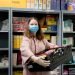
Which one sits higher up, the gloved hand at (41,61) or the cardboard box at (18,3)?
the cardboard box at (18,3)

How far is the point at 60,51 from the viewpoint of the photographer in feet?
8.07

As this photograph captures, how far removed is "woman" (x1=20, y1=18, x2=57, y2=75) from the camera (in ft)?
7.82

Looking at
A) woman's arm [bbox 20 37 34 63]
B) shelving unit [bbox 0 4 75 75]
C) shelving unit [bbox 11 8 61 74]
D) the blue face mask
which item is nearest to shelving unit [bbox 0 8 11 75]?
shelving unit [bbox 0 4 75 75]

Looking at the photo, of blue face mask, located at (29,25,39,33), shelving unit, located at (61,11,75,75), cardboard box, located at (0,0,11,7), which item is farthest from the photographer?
shelving unit, located at (61,11,75,75)

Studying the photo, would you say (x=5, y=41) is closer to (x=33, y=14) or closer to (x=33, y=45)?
(x=33, y=14)

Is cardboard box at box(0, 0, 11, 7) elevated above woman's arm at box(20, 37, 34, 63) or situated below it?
above

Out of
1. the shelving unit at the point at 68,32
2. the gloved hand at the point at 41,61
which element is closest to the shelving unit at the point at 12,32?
A: the shelving unit at the point at 68,32

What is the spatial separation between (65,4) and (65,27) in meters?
0.43

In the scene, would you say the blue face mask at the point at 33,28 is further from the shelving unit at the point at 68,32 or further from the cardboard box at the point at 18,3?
the shelving unit at the point at 68,32

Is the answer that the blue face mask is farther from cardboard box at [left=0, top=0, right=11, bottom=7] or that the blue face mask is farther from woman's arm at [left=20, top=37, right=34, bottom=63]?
cardboard box at [left=0, top=0, right=11, bottom=7]

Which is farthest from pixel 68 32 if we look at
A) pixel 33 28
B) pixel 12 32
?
pixel 33 28

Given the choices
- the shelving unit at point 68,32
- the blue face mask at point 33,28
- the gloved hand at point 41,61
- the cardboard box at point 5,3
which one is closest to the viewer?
the gloved hand at point 41,61

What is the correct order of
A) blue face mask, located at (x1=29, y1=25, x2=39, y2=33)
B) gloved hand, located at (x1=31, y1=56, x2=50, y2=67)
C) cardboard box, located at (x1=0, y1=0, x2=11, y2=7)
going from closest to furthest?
gloved hand, located at (x1=31, y1=56, x2=50, y2=67) → blue face mask, located at (x1=29, y1=25, x2=39, y2=33) → cardboard box, located at (x1=0, y1=0, x2=11, y2=7)

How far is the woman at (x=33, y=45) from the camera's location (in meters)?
2.38
